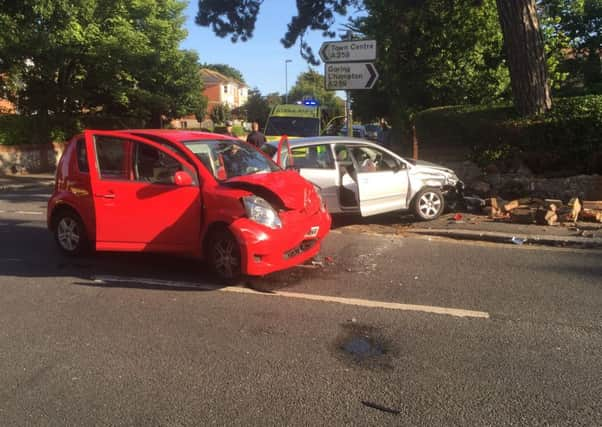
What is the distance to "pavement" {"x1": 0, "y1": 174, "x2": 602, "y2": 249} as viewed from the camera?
25.1 ft

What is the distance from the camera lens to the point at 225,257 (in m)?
5.75

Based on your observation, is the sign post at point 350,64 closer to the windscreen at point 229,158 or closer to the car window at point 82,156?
the windscreen at point 229,158

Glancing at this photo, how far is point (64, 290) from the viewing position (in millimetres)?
5797

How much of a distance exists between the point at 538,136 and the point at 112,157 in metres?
8.35

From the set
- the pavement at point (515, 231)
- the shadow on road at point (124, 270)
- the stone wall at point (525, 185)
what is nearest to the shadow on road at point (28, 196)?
the shadow on road at point (124, 270)

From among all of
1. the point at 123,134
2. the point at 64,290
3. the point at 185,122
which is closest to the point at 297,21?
the point at 123,134

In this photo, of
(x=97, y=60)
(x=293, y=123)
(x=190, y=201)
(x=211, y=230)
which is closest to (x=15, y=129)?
(x=97, y=60)

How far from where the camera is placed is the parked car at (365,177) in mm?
8625

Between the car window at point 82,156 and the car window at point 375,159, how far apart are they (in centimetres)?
428

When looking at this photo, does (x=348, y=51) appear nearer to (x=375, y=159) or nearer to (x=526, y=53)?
(x=375, y=159)

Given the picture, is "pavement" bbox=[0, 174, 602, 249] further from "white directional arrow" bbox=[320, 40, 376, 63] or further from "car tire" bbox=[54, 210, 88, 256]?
"car tire" bbox=[54, 210, 88, 256]

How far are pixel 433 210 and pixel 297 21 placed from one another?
10.7 metres

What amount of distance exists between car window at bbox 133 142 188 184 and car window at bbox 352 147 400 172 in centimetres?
372

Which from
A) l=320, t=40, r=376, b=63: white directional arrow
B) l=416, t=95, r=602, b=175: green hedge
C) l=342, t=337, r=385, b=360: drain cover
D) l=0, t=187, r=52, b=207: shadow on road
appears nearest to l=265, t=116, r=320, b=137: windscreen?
l=416, t=95, r=602, b=175: green hedge
